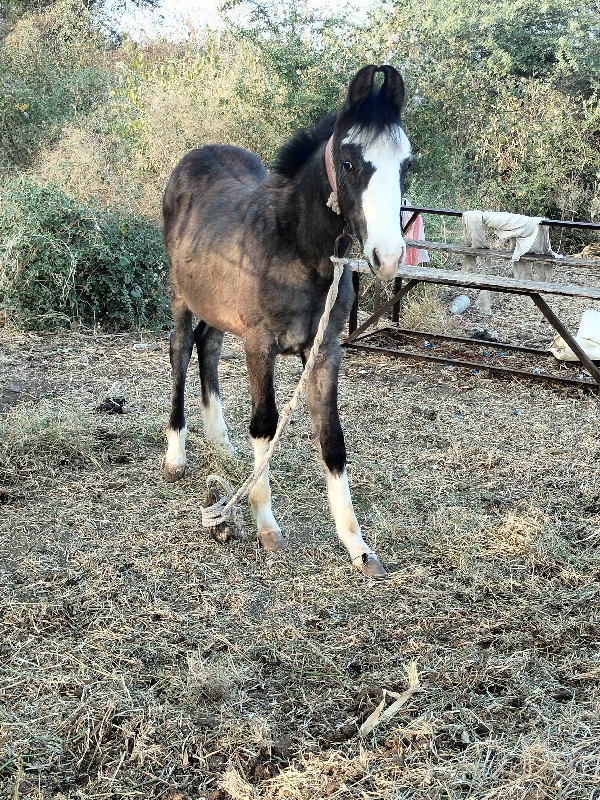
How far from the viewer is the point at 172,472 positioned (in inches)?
156

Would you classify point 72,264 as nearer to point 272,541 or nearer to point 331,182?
point 272,541

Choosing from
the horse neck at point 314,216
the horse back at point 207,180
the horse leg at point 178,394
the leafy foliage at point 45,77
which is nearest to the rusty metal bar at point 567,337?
the horse back at point 207,180

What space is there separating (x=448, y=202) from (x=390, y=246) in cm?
861

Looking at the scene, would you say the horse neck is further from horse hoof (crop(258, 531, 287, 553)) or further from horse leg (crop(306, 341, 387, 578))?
horse hoof (crop(258, 531, 287, 553))

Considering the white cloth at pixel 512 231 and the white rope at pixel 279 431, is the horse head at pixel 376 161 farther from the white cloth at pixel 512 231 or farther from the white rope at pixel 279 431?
the white cloth at pixel 512 231

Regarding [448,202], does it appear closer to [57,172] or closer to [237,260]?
[57,172]

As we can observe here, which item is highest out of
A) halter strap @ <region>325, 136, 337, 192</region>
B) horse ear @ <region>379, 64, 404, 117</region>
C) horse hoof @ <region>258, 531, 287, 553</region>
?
horse ear @ <region>379, 64, 404, 117</region>

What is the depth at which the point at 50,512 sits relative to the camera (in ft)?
11.6

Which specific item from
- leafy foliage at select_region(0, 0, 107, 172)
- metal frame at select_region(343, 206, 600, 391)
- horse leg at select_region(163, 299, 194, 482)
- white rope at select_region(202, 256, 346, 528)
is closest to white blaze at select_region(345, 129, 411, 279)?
white rope at select_region(202, 256, 346, 528)

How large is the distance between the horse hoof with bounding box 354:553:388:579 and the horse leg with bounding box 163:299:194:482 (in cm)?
129

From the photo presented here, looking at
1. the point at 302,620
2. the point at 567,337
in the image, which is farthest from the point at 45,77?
the point at 302,620

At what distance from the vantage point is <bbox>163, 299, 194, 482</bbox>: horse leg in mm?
3990

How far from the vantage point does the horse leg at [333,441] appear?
3.15m

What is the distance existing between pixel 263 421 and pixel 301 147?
118cm
